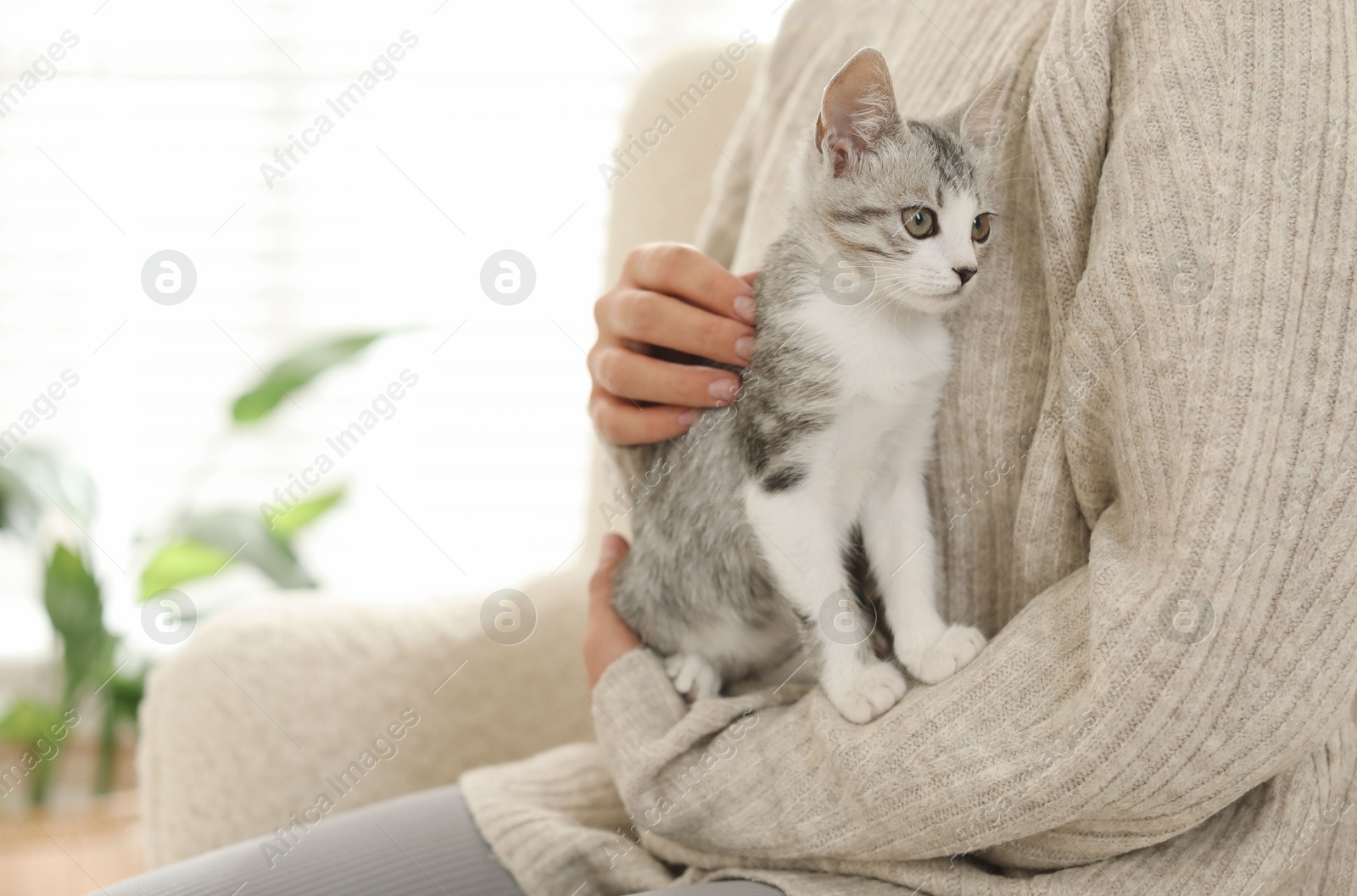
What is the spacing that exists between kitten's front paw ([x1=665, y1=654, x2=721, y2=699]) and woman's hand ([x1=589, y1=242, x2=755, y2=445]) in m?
0.22

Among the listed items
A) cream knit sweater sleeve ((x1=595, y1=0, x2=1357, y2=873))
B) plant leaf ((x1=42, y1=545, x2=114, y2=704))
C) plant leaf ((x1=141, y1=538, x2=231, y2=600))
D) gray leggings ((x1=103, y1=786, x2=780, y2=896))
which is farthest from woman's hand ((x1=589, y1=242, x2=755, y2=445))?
plant leaf ((x1=42, y1=545, x2=114, y2=704))

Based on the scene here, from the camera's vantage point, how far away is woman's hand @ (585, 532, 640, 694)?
101cm

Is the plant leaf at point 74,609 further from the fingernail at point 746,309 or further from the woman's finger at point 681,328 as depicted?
the fingernail at point 746,309

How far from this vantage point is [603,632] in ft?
3.38

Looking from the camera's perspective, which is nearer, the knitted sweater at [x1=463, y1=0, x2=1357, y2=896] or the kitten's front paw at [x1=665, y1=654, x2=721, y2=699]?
the knitted sweater at [x1=463, y1=0, x2=1357, y2=896]

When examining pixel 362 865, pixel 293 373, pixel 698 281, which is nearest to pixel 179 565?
pixel 293 373

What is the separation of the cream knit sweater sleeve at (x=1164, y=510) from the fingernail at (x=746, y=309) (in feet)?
0.85

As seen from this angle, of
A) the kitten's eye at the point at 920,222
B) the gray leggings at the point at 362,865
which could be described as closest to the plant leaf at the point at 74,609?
the gray leggings at the point at 362,865

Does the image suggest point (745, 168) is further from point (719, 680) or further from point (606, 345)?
point (719, 680)

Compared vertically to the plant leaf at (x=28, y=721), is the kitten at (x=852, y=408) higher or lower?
higher

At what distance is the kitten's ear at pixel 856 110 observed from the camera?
0.79 meters

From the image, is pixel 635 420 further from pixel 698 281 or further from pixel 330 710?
pixel 330 710

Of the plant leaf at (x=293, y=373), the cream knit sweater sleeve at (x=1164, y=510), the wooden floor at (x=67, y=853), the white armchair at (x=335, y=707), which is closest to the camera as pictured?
the cream knit sweater sleeve at (x=1164, y=510)

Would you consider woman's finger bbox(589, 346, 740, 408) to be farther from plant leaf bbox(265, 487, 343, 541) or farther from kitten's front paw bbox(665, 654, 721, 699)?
plant leaf bbox(265, 487, 343, 541)
